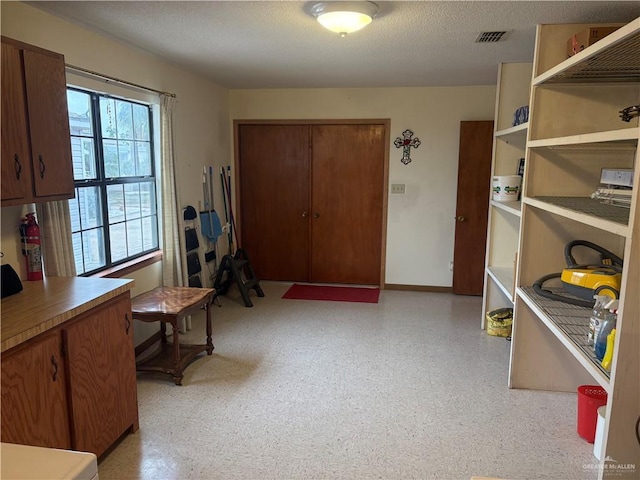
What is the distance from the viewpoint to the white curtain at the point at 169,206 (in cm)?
356

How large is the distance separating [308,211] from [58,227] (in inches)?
125

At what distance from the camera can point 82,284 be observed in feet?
7.32

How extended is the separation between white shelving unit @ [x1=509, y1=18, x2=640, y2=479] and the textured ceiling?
312 millimetres

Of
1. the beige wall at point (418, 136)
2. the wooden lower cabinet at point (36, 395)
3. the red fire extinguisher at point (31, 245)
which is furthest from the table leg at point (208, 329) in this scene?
the beige wall at point (418, 136)

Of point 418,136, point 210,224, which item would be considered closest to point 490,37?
point 418,136

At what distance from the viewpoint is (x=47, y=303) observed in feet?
6.39

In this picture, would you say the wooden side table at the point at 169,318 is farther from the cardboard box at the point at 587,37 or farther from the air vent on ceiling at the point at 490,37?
the cardboard box at the point at 587,37

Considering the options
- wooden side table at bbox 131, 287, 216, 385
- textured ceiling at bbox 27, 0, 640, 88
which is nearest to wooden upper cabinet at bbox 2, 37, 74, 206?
textured ceiling at bbox 27, 0, 640, 88

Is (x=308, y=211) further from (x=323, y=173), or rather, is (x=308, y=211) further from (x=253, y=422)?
(x=253, y=422)

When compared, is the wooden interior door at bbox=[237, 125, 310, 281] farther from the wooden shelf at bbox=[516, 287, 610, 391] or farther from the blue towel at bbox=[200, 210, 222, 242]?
the wooden shelf at bbox=[516, 287, 610, 391]

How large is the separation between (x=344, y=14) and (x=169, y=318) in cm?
210

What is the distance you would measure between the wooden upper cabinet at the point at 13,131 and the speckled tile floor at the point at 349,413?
1.37 metres

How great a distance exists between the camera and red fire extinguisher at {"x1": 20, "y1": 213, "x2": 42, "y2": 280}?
2.29m

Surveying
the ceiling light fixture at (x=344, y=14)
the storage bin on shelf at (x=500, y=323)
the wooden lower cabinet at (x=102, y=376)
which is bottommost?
the storage bin on shelf at (x=500, y=323)
